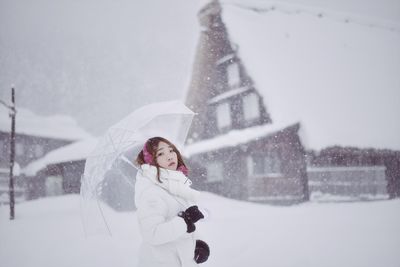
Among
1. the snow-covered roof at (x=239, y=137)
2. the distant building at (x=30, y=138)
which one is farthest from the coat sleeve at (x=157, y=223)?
the distant building at (x=30, y=138)

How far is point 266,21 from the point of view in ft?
53.5

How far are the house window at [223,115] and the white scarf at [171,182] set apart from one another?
12871 millimetres

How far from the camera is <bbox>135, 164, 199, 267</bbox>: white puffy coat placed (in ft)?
8.23

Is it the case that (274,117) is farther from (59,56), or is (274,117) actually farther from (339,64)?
(59,56)

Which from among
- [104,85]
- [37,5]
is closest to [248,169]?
[37,5]

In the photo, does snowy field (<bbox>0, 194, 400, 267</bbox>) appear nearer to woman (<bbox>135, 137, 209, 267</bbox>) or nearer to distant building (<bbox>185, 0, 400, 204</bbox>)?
woman (<bbox>135, 137, 209, 267</bbox>)

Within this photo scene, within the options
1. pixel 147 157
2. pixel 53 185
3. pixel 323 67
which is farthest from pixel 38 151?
pixel 147 157

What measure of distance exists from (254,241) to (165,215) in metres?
4.12

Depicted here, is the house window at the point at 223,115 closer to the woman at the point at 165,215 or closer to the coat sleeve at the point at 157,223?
the woman at the point at 165,215

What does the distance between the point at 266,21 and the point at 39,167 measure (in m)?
14.5

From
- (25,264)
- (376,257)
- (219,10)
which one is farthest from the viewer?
(219,10)

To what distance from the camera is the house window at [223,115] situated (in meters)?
15.7

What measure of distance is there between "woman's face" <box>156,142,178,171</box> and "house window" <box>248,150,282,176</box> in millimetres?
10886

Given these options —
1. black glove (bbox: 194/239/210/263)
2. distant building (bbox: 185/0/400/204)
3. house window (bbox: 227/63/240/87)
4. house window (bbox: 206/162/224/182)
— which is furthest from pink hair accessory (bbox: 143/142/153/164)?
house window (bbox: 227/63/240/87)
